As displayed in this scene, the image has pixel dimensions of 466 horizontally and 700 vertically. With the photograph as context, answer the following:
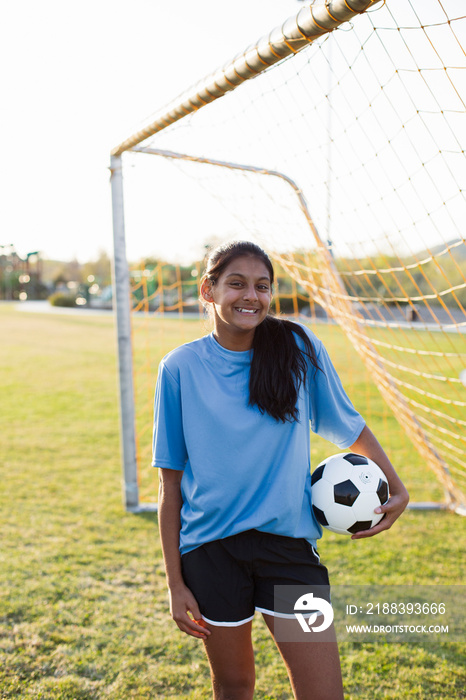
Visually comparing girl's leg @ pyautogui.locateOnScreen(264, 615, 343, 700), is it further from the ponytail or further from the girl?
the ponytail

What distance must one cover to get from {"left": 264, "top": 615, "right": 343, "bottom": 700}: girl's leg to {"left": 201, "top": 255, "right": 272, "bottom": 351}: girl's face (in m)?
0.88

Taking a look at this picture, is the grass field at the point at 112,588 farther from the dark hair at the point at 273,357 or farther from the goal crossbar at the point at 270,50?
the goal crossbar at the point at 270,50

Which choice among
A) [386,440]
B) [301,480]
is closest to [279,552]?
[301,480]

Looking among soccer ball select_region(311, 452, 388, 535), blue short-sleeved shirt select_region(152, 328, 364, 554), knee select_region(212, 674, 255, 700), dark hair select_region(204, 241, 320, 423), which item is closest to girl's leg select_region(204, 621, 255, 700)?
knee select_region(212, 674, 255, 700)

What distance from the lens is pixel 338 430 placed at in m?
1.82

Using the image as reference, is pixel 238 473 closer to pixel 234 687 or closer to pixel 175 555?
pixel 175 555

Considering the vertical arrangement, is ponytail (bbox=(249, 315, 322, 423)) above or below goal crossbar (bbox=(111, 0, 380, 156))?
below

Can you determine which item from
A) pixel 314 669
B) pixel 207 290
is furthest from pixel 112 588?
pixel 207 290

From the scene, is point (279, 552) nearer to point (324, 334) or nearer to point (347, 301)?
point (347, 301)

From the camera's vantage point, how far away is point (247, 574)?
5.51 ft

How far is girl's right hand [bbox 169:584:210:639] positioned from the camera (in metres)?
1.67

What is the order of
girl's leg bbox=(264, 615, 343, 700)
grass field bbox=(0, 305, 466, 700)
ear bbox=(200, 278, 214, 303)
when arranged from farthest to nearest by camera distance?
grass field bbox=(0, 305, 466, 700) < ear bbox=(200, 278, 214, 303) < girl's leg bbox=(264, 615, 343, 700)

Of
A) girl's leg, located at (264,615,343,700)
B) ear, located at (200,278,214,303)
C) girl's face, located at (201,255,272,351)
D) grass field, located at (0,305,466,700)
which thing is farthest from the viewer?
grass field, located at (0,305,466,700)

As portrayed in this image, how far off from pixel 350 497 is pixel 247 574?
42cm
